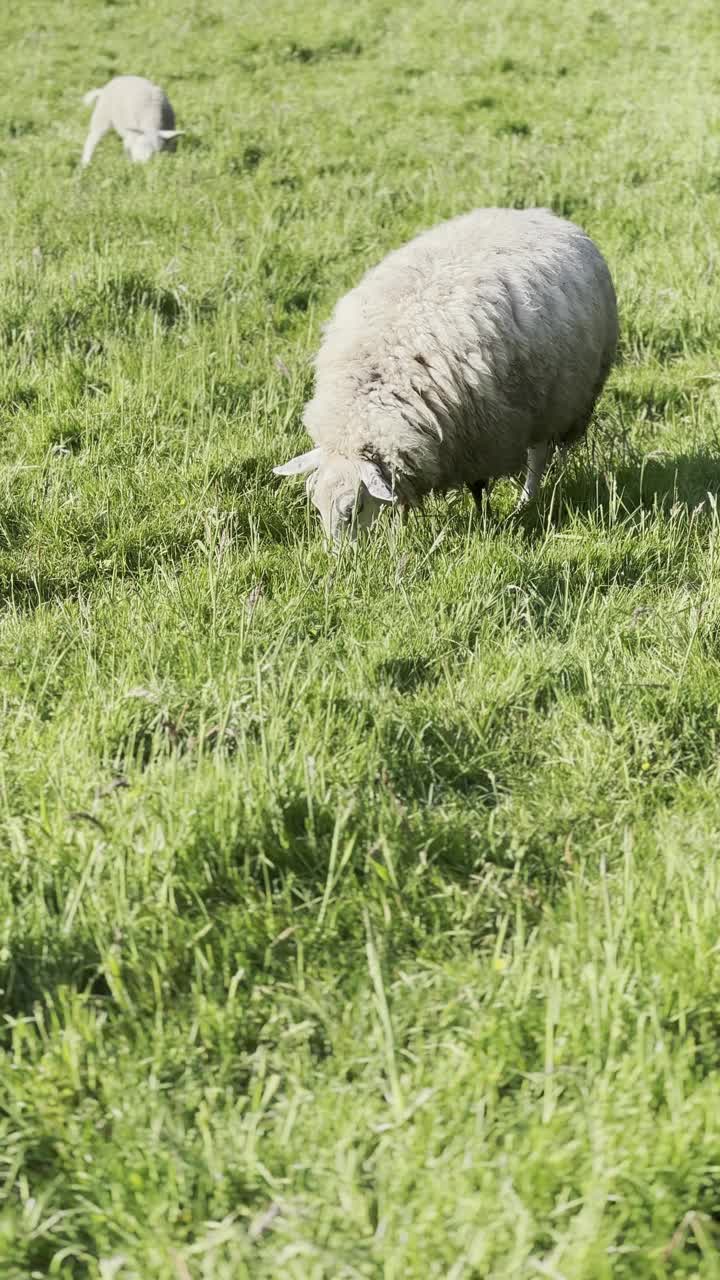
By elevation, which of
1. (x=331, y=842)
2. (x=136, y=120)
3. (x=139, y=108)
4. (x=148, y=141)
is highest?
(x=139, y=108)

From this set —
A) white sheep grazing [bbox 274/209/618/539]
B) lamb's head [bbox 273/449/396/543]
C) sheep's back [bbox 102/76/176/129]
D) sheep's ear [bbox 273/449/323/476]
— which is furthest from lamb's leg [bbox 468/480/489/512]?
sheep's back [bbox 102/76/176/129]

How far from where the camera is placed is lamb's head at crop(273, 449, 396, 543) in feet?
12.5

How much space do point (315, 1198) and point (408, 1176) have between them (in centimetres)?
14

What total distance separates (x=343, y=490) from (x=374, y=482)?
133mm

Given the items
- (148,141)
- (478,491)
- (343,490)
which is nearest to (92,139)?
(148,141)

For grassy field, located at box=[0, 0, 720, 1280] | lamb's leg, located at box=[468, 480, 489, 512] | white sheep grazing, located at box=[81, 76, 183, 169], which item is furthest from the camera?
white sheep grazing, located at box=[81, 76, 183, 169]

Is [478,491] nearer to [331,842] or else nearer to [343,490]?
[343,490]

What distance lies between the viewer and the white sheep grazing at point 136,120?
10492 millimetres

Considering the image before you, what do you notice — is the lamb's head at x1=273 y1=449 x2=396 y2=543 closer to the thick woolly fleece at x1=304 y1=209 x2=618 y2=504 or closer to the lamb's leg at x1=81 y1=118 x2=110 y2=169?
the thick woolly fleece at x1=304 y1=209 x2=618 y2=504

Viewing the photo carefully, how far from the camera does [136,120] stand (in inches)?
431

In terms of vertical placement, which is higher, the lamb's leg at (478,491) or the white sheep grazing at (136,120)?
the white sheep grazing at (136,120)

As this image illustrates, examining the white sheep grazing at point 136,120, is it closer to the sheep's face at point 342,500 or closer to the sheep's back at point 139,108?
the sheep's back at point 139,108

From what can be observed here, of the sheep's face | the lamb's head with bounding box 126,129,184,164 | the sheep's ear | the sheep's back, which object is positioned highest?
the sheep's back

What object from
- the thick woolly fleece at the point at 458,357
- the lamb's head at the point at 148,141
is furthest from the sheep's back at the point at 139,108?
the thick woolly fleece at the point at 458,357
